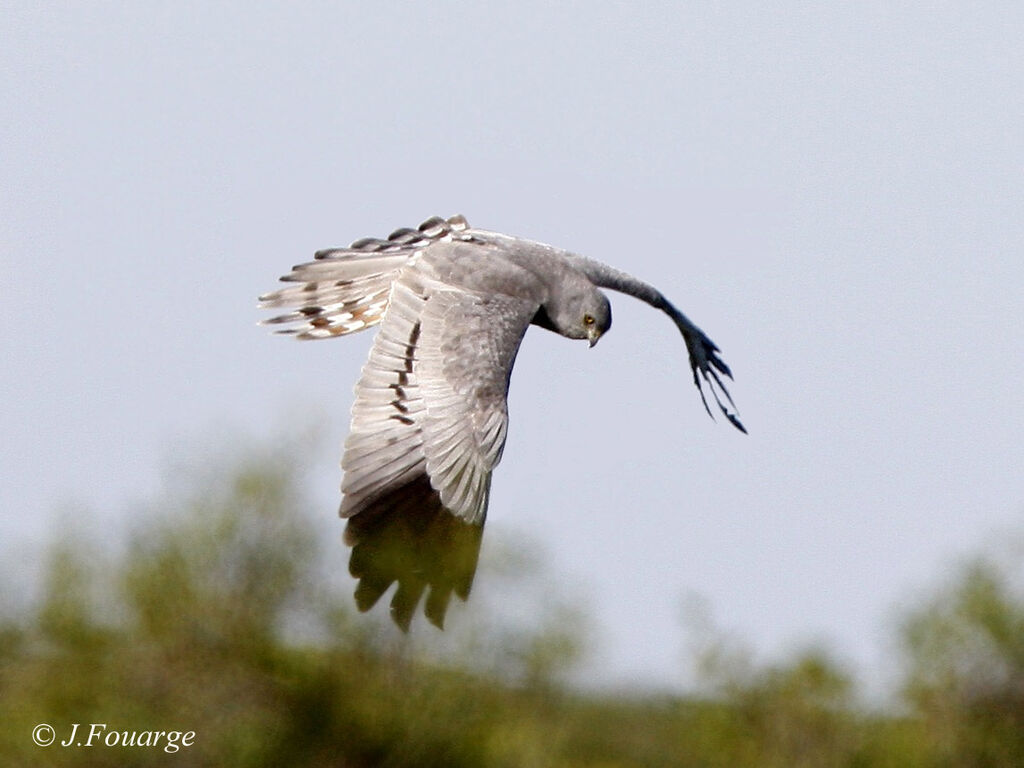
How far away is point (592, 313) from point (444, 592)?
7.44 feet

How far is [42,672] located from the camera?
21312 millimetres

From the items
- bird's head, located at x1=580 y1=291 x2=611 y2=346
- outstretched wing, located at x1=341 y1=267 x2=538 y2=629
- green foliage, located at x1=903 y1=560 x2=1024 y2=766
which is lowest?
outstretched wing, located at x1=341 y1=267 x2=538 y2=629

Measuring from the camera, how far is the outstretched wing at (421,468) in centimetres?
739

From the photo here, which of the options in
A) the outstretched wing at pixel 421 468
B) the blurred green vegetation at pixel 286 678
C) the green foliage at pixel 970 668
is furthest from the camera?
the green foliage at pixel 970 668

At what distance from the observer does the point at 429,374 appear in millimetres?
7824

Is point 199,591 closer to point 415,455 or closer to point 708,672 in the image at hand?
point 708,672

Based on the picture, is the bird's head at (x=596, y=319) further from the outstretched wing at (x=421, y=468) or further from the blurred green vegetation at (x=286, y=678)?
the blurred green vegetation at (x=286, y=678)
